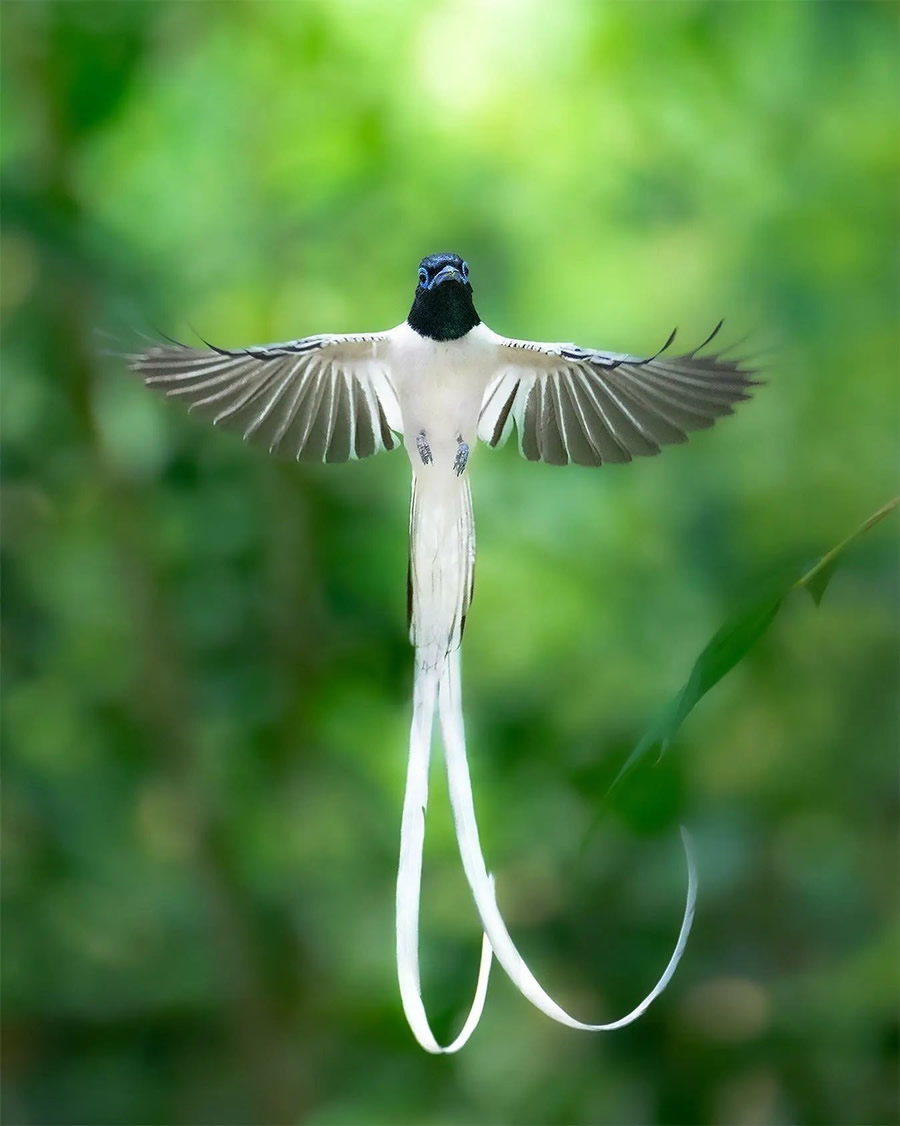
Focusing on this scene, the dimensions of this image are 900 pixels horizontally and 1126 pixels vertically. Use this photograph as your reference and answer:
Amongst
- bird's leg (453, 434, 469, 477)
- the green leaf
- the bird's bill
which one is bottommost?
the green leaf

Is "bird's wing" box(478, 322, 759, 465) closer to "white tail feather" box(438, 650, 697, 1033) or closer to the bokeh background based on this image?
"white tail feather" box(438, 650, 697, 1033)

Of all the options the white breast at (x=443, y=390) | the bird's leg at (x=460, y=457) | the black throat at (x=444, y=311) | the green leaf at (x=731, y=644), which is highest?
the black throat at (x=444, y=311)

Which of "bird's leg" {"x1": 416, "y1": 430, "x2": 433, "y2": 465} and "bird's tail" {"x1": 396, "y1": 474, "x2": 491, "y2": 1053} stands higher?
"bird's leg" {"x1": 416, "y1": 430, "x2": 433, "y2": 465}

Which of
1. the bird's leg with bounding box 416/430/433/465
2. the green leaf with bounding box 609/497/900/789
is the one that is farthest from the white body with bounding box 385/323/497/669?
the green leaf with bounding box 609/497/900/789

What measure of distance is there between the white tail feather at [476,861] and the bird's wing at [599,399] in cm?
13

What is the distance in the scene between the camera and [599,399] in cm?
80

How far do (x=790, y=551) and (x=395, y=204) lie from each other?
0.97 meters

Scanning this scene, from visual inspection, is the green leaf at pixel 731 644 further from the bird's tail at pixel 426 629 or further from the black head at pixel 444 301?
the black head at pixel 444 301

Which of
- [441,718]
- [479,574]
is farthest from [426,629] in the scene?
[479,574]

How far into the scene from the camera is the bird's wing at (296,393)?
0.78 m

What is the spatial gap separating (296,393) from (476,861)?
27 cm

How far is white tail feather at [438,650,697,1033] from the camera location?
2.27 feet

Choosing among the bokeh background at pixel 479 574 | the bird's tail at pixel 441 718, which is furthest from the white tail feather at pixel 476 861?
the bokeh background at pixel 479 574

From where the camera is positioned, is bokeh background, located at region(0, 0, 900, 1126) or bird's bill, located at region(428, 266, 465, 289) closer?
bird's bill, located at region(428, 266, 465, 289)
